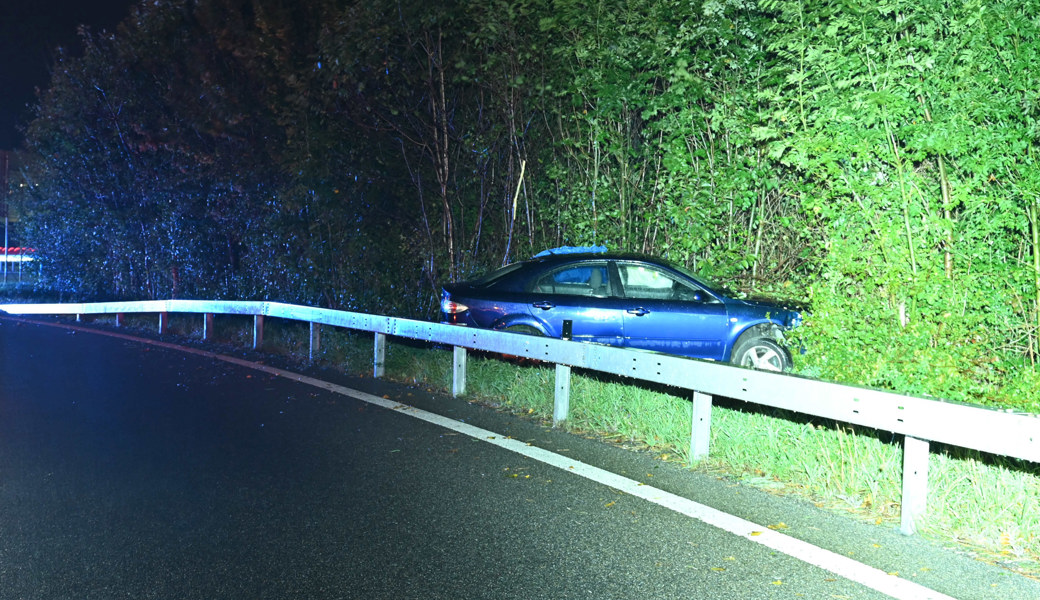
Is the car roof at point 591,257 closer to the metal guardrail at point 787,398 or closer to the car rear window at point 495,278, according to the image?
the car rear window at point 495,278

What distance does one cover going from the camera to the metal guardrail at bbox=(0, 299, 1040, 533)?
494 centimetres

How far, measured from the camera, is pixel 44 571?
4.58 m

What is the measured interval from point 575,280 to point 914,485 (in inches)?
231

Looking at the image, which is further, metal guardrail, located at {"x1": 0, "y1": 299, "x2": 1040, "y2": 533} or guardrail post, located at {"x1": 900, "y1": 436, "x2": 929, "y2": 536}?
guardrail post, located at {"x1": 900, "y1": 436, "x2": 929, "y2": 536}

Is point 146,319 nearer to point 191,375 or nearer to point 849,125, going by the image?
point 191,375

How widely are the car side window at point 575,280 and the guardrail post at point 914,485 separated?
18.5 feet

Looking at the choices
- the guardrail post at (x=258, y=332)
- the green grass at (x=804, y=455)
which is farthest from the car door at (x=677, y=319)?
the guardrail post at (x=258, y=332)

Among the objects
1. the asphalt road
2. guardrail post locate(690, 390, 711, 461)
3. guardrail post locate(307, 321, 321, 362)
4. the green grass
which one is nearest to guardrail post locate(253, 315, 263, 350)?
guardrail post locate(307, 321, 321, 362)

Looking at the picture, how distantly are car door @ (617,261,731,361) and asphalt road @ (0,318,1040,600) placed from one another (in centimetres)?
236

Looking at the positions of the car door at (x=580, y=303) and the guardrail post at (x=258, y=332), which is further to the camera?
the guardrail post at (x=258, y=332)

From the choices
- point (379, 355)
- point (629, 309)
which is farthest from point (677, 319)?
point (379, 355)

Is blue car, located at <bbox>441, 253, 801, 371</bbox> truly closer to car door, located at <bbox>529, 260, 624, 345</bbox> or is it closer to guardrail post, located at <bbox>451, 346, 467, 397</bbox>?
car door, located at <bbox>529, 260, 624, 345</bbox>

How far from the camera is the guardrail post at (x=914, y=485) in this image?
522 centimetres

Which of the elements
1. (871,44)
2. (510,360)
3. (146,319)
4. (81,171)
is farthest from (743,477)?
(81,171)
